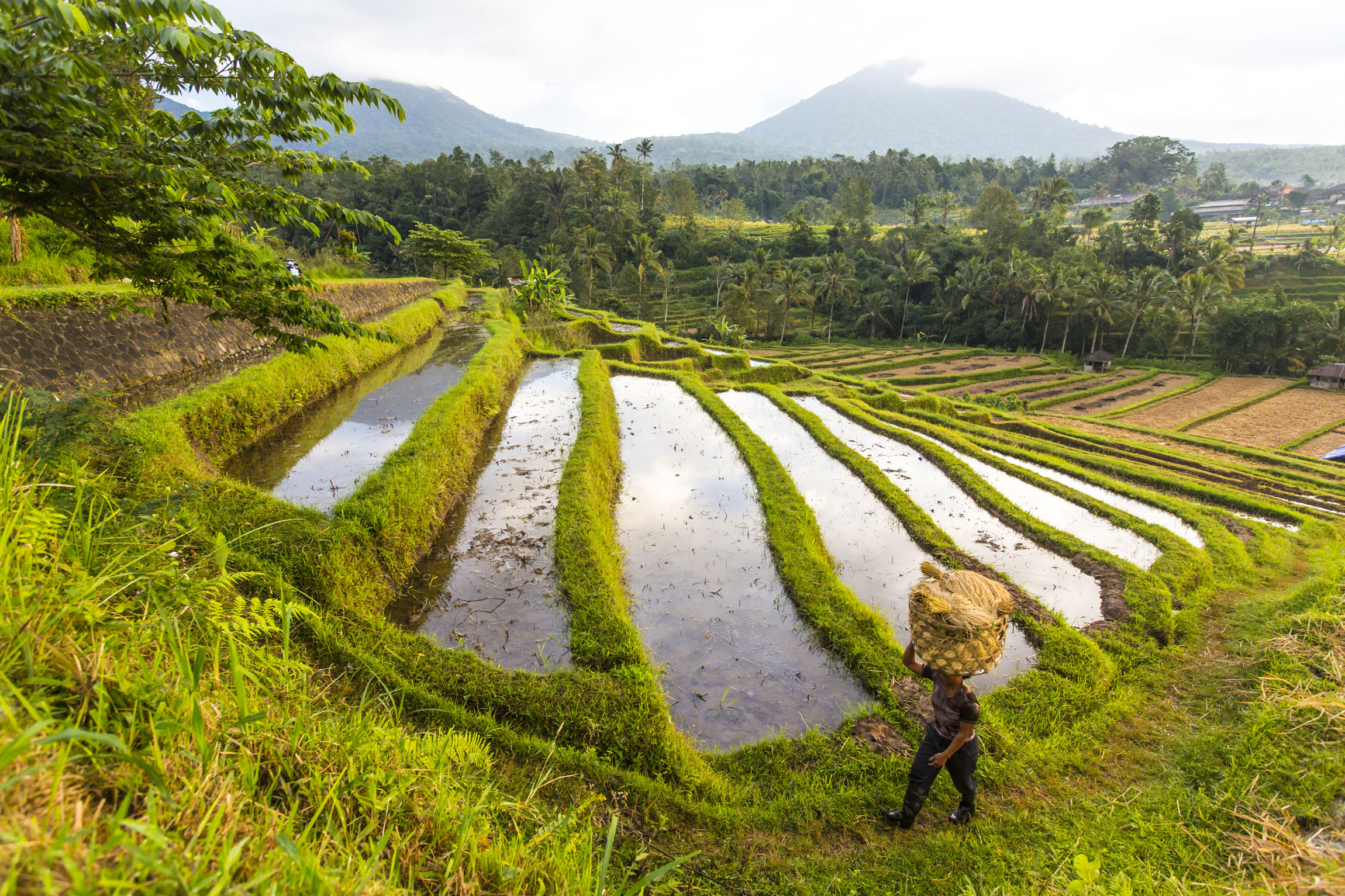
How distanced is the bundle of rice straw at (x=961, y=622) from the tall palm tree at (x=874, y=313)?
48.2 meters

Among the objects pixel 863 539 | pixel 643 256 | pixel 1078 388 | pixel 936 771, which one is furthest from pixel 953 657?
pixel 643 256

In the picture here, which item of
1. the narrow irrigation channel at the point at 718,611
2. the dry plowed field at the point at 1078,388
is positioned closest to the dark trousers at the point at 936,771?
the narrow irrigation channel at the point at 718,611

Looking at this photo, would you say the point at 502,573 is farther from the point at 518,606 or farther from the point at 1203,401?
the point at 1203,401

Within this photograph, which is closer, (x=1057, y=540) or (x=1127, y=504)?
(x=1057, y=540)

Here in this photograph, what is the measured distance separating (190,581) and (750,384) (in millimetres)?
17853

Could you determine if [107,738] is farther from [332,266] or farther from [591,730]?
[332,266]

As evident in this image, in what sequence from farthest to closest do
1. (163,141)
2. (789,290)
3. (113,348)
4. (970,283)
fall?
(970,283) < (789,290) < (113,348) < (163,141)

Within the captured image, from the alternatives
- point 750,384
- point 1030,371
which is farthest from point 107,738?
point 1030,371

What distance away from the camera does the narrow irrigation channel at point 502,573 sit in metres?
5.26

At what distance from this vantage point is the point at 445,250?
34.1m

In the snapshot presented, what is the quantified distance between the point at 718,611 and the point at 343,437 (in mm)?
7388

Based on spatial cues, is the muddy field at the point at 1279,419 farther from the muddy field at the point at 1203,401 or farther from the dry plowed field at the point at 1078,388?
the dry plowed field at the point at 1078,388

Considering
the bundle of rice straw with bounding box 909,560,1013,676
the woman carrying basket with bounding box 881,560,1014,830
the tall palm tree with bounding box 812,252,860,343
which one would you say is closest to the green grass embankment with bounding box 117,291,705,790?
the woman carrying basket with bounding box 881,560,1014,830

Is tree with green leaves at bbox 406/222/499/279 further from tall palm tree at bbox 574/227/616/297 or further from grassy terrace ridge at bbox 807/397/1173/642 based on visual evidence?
grassy terrace ridge at bbox 807/397/1173/642
